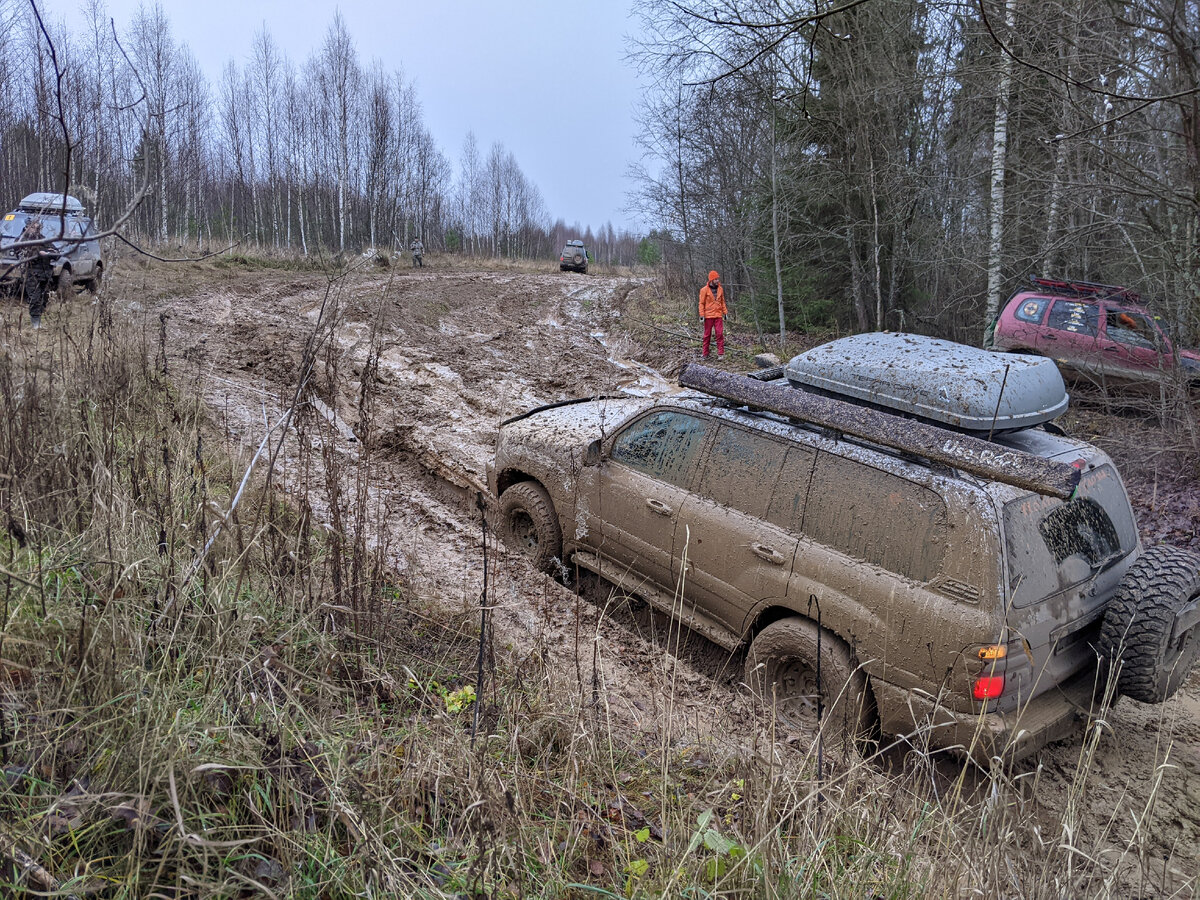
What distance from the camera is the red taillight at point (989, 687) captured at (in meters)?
3.26

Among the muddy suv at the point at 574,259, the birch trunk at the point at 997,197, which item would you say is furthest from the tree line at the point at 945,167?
the muddy suv at the point at 574,259

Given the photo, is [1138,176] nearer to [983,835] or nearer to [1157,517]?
[1157,517]

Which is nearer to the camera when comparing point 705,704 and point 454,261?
point 705,704

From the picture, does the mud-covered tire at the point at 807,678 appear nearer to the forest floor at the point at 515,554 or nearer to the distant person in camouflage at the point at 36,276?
the forest floor at the point at 515,554

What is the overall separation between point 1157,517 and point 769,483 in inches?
227

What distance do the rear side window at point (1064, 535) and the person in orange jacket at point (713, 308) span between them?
10332 mm

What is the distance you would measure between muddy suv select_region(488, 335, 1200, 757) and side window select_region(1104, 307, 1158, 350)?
5.77m

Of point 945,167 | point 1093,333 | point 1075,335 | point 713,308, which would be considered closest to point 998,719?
point 1093,333

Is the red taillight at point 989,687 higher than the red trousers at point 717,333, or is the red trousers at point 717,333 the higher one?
the red trousers at point 717,333

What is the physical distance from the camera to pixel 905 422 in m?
3.76

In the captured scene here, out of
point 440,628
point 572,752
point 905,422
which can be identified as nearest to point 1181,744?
point 905,422

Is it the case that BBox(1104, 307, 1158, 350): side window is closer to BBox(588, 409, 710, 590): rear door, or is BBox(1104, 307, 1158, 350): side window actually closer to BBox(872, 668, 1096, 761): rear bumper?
BBox(872, 668, 1096, 761): rear bumper

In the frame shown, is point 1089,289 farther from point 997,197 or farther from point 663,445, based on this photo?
point 663,445

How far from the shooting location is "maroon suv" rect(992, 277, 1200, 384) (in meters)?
8.59
